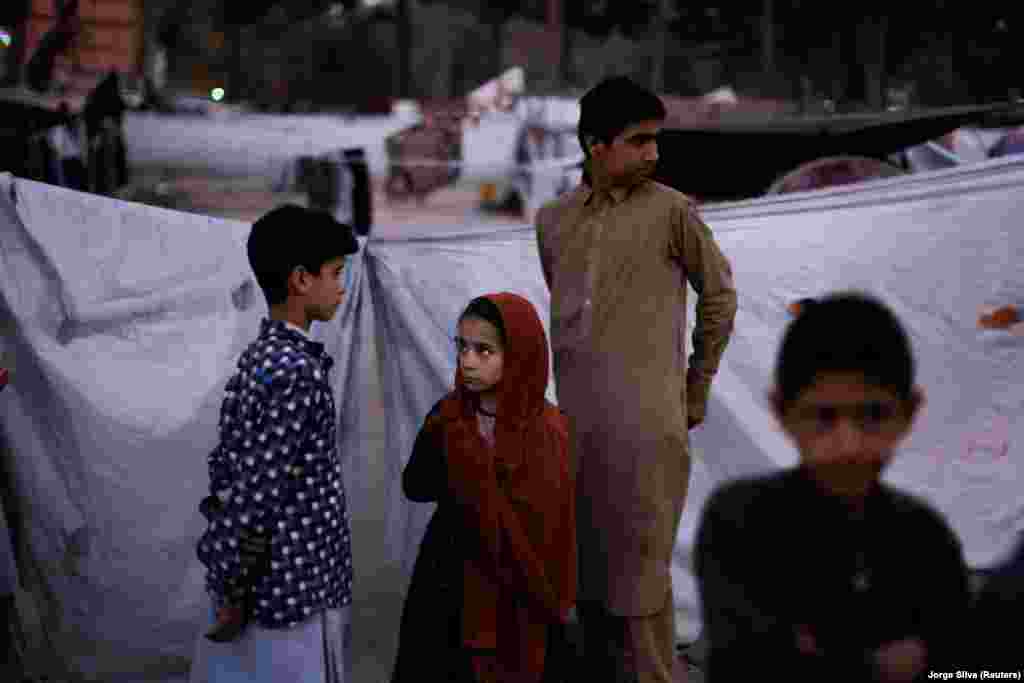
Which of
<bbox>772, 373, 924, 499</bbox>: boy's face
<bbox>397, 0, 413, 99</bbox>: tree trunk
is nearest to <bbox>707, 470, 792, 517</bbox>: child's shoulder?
<bbox>772, 373, 924, 499</bbox>: boy's face

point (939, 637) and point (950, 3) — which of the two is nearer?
point (939, 637)

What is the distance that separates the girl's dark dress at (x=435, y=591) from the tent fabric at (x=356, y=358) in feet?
3.87

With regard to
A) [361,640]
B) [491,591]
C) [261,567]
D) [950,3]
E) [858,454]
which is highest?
[950,3]

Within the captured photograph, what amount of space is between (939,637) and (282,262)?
5.38 ft

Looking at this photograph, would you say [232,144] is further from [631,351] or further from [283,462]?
[283,462]

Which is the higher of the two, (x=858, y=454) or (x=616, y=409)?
(x=858, y=454)

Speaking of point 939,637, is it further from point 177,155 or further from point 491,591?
point 177,155

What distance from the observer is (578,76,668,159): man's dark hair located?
3045 millimetres

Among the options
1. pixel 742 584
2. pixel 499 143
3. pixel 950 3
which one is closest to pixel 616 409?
pixel 742 584

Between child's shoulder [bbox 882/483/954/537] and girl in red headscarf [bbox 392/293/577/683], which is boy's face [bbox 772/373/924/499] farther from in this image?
girl in red headscarf [bbox 392/293/577/683]

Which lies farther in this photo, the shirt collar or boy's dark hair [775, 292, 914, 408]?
the shirt collar

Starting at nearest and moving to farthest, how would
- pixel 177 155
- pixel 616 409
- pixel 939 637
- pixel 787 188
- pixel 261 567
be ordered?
pixel 939 637
pixel 261 567
pixel 616 409
pixel 787 188
pixel 177 155

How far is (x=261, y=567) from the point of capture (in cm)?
250

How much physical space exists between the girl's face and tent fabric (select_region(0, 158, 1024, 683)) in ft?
4.29
